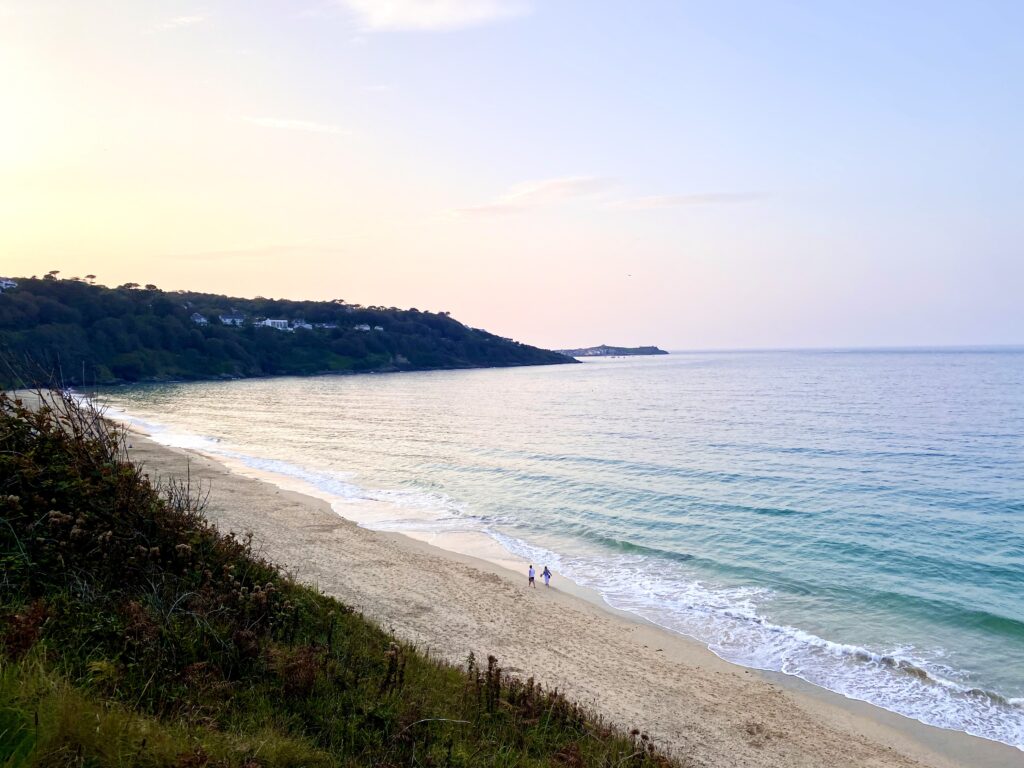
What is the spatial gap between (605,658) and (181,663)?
33.8 ft

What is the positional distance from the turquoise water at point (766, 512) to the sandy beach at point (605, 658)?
95 centimetres

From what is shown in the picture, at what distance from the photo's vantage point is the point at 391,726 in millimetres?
6383

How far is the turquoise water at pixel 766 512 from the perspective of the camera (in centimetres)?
1491

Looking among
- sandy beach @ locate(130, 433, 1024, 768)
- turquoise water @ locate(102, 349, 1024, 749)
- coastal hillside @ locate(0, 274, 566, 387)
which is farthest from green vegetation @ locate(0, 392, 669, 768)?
coastal hillside @ locate(0, 274, 566, 387)

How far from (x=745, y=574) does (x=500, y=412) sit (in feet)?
183

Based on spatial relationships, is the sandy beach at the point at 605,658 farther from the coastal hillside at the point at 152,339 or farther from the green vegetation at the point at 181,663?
the coastal hillside at the point at 152,339

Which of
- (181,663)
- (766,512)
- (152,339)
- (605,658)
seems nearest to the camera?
(181,663)

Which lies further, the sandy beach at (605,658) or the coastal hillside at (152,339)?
the coastal hillside at (152,339)

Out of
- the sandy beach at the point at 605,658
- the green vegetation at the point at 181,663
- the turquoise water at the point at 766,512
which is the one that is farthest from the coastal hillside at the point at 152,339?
the green vegetation at the point at 181,663

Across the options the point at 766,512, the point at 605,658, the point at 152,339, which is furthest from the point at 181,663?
the point at 152,339

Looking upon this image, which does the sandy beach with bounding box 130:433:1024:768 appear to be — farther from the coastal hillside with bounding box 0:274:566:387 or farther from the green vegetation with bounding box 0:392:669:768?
the coastal hillside with bounding box 0:274:566:387

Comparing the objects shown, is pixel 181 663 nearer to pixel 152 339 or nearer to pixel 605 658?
pixel 605 658

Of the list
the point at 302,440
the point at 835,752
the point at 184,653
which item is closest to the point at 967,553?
the point at 835,752

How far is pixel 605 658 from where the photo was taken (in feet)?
47.3
